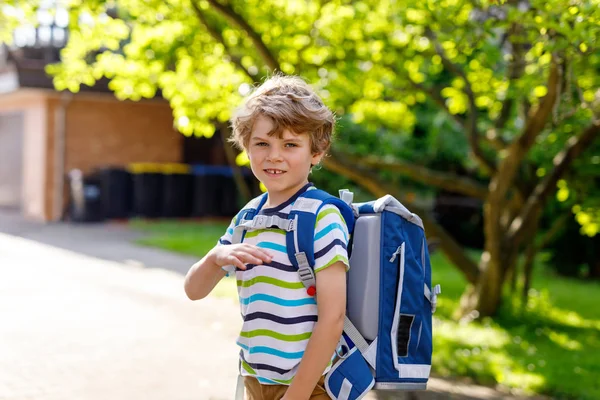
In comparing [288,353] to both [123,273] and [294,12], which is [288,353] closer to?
[294,12]

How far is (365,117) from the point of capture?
35.9 feet

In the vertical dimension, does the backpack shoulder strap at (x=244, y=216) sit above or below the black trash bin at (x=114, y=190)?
above

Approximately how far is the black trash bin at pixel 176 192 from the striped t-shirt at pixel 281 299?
18.7m

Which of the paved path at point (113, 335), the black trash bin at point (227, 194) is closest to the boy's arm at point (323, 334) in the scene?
the paved path at point (113, 335)

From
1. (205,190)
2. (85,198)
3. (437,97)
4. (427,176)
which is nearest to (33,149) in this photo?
(85,198)

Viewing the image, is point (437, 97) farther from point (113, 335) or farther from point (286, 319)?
point (286, 319)

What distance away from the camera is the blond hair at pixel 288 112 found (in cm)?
233

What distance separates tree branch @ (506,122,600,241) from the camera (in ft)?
27.1

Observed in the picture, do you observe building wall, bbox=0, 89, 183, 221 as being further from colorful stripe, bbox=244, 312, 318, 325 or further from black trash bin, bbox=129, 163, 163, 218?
colorful stripe, bbox=244, 312, 318, 325

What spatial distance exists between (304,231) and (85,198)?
57.8ft

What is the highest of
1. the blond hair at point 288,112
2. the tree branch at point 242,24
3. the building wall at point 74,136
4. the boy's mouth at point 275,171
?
the tree branch at point 242,24

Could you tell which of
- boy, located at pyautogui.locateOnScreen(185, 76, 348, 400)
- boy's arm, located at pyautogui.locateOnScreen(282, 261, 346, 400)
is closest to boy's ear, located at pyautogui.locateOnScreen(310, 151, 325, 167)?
boy, located at pyautogui.locateOnScreen(185, 76, 348, 400)

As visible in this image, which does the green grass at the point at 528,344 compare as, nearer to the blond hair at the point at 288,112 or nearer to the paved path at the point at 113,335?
the paved path at the point at 113,335

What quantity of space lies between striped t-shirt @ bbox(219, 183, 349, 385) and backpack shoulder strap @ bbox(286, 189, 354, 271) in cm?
2
